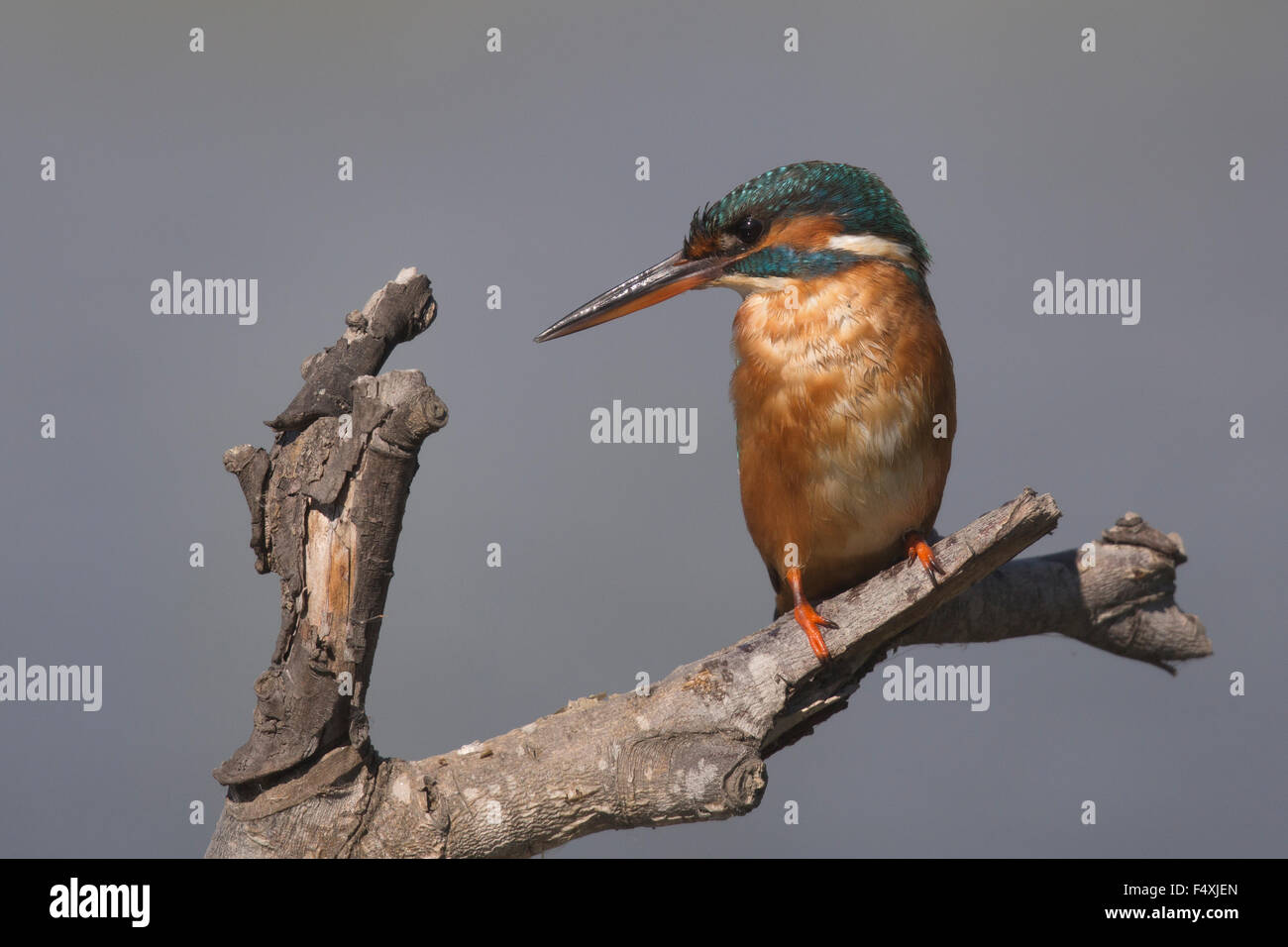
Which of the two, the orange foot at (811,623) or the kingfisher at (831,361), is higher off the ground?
the kingfisher at (831,361)

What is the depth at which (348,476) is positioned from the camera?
2.02m

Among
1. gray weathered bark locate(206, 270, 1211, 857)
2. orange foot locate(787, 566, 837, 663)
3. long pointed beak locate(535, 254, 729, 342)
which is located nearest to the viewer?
gray weathered bark locate(206, 270, 1211, 857)

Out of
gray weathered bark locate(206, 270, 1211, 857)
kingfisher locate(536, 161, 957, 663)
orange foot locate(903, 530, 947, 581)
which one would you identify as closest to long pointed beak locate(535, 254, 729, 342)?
kingfisher locate(536, 161, 957, 663)

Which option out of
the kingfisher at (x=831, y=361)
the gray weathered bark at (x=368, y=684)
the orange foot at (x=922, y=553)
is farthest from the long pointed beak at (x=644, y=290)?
the orange foot at (x=922, y=553)

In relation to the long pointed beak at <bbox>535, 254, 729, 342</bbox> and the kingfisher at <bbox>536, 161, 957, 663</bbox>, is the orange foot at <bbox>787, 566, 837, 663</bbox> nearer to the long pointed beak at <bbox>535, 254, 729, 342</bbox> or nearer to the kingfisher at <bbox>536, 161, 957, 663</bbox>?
the kingfisher at <bbox>536, 161, 957, 663</bbox>

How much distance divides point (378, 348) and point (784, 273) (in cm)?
82

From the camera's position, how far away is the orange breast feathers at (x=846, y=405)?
2.31 metres

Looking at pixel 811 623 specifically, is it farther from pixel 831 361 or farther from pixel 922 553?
pixel 831 361

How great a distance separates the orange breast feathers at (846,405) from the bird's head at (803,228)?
32 mm

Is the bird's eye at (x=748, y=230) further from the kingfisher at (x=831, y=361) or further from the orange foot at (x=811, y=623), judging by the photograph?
the orange foot at (x=811, y=623)

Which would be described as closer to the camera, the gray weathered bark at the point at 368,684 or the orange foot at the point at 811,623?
the gray weathered bark at the point at 368,684

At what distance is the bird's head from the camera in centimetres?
236

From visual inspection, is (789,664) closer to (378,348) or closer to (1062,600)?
(378,348)
